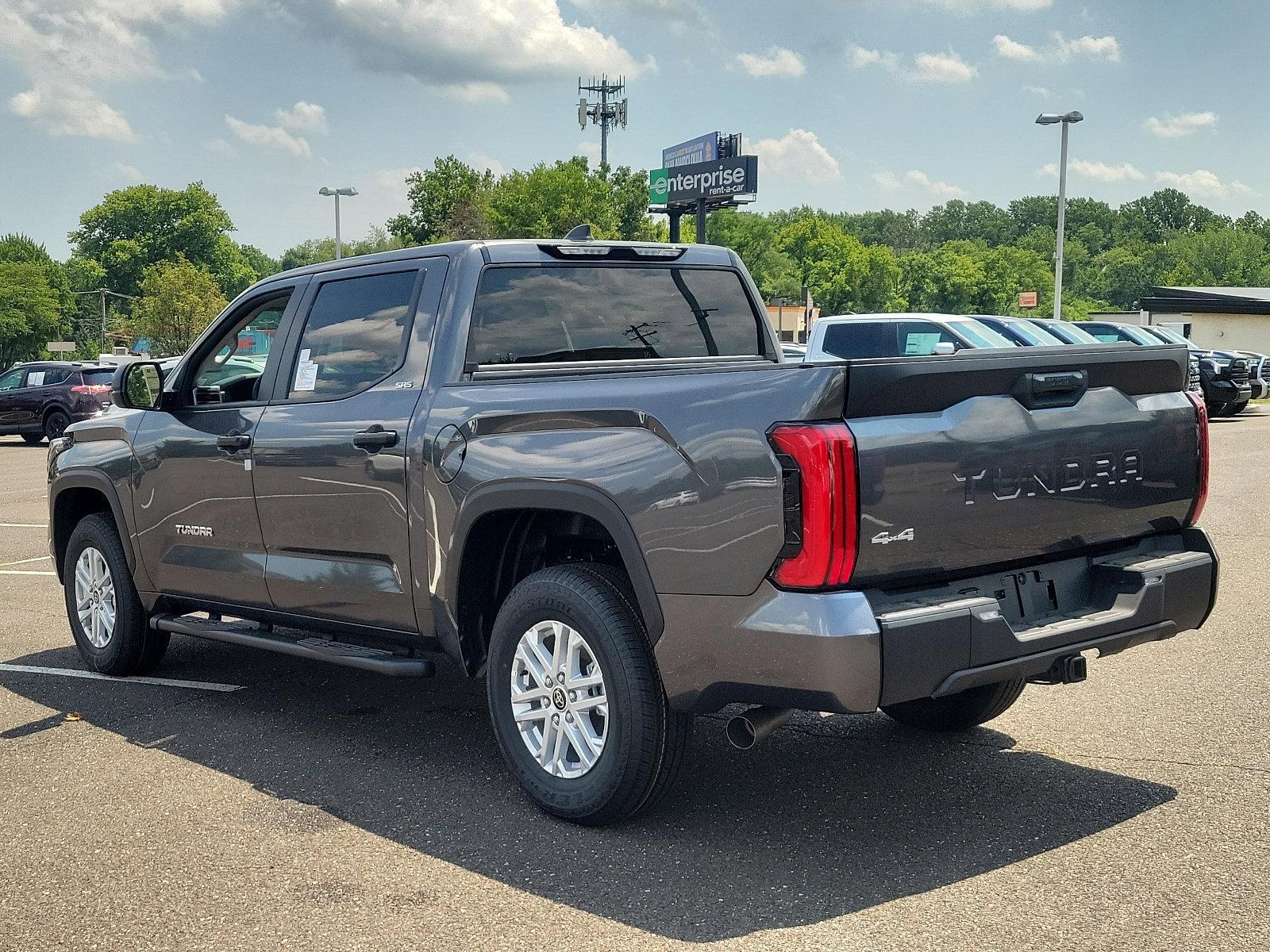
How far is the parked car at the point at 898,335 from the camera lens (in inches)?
682

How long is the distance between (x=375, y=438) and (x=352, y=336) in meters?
0.64

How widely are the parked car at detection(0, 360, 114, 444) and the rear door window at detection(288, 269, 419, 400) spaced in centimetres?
2253

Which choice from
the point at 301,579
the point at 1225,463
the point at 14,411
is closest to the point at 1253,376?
the point at 1225,463

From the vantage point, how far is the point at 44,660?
720 cm

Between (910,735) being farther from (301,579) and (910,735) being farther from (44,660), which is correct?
(44,660)

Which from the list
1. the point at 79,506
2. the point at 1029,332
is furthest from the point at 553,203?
the point at 79,506

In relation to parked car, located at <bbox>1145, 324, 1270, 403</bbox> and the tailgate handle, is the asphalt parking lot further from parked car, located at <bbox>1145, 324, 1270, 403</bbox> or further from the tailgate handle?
parked car, located at <bbox>1145, 324, 1270, 403</bbox>

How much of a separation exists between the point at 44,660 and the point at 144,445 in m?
1.69

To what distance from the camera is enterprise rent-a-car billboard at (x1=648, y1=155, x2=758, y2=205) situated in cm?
7188

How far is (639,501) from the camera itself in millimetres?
4078

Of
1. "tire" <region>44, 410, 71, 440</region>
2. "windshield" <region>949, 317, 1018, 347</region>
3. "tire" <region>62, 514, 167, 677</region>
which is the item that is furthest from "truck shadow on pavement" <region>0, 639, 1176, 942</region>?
"tire" <region>44, 410, 71, 440</region>

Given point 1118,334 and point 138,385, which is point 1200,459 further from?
point 1118,334

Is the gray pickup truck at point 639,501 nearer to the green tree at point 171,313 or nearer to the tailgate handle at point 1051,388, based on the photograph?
the tailgate handle at point 1051,388

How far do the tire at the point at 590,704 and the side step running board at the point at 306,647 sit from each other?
47 centimetres
